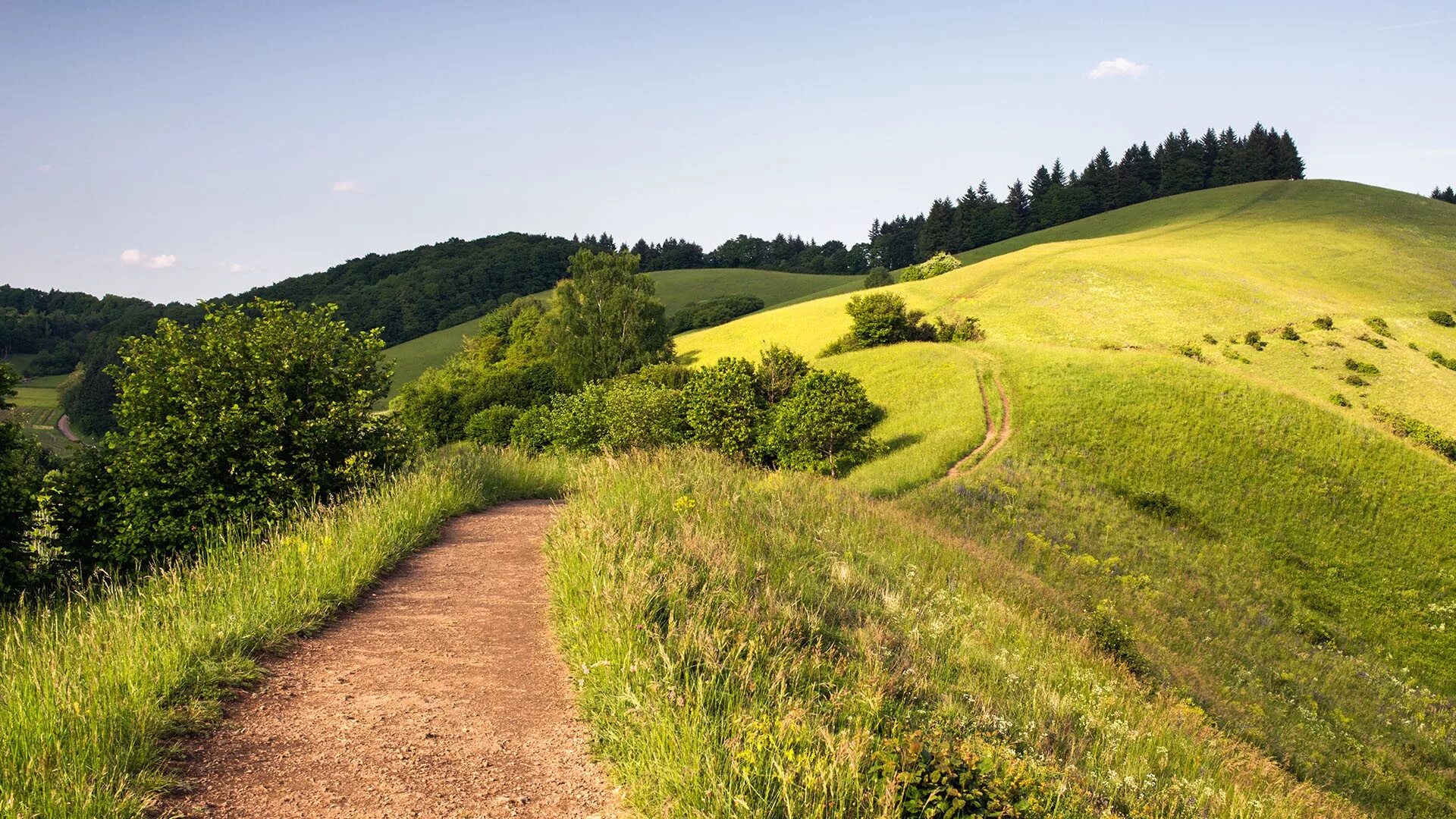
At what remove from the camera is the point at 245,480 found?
13719mm

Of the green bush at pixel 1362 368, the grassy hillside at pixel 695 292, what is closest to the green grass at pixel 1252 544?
the green bush at pixel 1362 368

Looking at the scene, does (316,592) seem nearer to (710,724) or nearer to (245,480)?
(710,724)

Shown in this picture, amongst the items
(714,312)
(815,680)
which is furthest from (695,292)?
(815,680)

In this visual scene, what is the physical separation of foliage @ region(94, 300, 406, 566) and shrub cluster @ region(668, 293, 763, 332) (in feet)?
251

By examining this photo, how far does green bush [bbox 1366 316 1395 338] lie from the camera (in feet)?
161

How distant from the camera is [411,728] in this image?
5445mm

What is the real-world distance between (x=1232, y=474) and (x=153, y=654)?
37.6 m

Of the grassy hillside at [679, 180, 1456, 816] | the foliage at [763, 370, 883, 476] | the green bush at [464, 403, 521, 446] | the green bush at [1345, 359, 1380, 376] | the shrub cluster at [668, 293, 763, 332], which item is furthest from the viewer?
the shrub cluster at [668, 293, 763, 332]

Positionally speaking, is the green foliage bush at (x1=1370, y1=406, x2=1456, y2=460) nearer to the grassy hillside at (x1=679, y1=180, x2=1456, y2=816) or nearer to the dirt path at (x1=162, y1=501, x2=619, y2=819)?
the grassy hillside at (x1=679, y1=180, x2=1456, y2=816)

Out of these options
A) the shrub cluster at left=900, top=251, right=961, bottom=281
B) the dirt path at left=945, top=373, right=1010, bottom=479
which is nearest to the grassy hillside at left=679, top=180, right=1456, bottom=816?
the dirt path at left=945, top=373, right=1010, bottom=479

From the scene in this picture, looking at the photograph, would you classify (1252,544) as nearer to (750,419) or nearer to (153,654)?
(750,419)

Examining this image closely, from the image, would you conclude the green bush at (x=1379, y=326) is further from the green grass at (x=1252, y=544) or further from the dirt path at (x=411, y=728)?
the dirt path at (x=411, y=728)

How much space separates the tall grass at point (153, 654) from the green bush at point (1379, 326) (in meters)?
59.4

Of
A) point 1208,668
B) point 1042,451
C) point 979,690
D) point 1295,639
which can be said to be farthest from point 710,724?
point 1042,451
